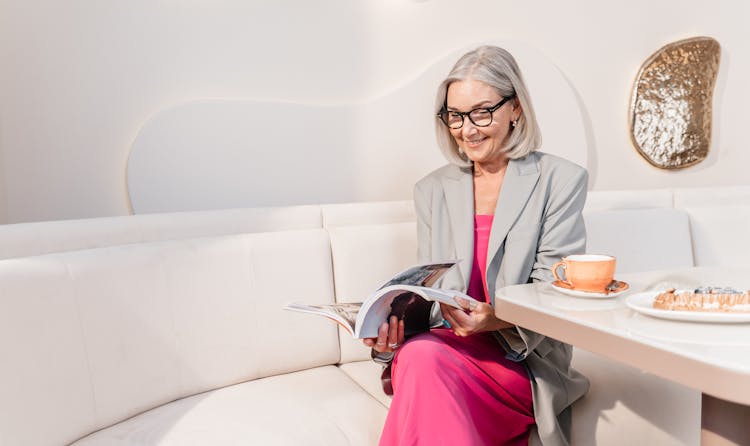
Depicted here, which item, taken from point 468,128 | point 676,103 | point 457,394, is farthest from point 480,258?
point 676,103

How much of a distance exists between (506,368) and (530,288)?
0.75ft

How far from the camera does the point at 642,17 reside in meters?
2.71

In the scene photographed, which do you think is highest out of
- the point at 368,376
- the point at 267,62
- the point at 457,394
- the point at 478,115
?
the point at 267,62

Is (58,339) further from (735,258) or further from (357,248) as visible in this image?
(735,258)

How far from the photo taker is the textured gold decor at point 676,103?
2.63 metres

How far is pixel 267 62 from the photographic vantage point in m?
2.06

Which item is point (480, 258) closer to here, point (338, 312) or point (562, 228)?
point (562, 228)

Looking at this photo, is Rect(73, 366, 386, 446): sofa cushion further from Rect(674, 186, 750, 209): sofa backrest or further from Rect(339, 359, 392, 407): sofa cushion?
Rect(674, 186, 750, 209): sofa backrest

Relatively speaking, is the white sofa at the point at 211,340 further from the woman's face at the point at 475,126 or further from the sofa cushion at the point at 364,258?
the woman's face at the point at 475,126

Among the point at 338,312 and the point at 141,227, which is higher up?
the point at 141,227

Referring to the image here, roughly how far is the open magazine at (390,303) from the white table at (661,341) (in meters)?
0.12

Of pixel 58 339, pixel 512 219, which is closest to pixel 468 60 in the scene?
pixel 512 219

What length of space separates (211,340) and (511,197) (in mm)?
809

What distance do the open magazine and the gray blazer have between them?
0.24 metres
